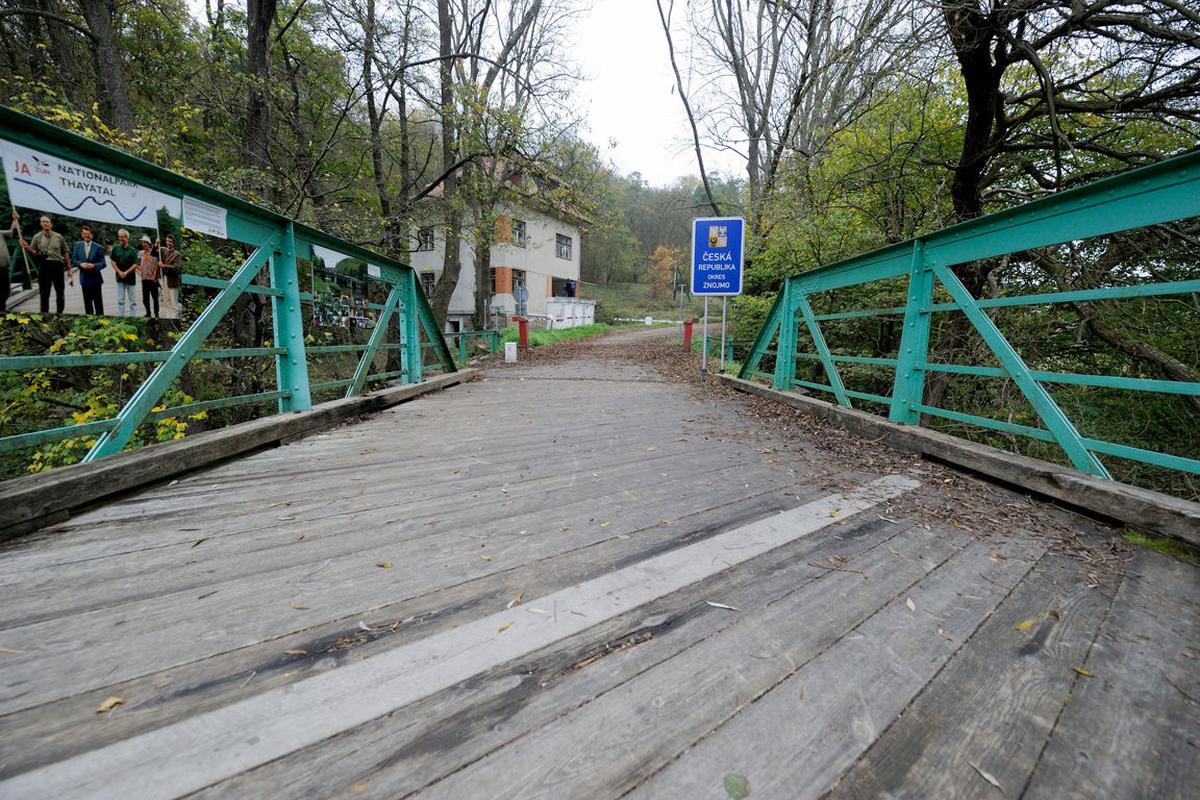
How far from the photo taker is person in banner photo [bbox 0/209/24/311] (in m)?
1.70

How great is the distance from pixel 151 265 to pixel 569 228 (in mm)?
24553

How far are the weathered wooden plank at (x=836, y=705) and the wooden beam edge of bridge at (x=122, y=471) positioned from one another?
229 cm

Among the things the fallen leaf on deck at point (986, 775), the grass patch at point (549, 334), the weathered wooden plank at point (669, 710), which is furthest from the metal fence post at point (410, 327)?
the grass patch at point (549, 334)

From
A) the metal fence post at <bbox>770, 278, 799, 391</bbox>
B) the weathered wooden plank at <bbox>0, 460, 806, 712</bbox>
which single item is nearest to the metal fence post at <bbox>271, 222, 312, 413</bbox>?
the weathered wooden plank at <bbox>0, 460, 806, 712</bbox>

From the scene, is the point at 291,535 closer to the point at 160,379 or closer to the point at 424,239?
the point at 160,379

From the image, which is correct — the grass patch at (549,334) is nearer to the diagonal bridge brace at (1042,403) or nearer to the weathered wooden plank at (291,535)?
the weathered wooden plank at (291,535)

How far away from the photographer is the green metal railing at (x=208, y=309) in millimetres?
1741

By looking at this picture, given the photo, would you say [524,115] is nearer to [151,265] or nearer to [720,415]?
[720,415]

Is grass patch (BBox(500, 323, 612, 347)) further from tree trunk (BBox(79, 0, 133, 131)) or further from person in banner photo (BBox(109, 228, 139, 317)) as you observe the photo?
person in banner photo (BBox(109, 228, 139, 317))

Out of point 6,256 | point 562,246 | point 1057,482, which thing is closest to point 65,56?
point 6,256

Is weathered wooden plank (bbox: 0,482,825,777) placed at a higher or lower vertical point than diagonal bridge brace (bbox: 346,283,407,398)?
lower

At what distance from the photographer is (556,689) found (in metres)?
1.05

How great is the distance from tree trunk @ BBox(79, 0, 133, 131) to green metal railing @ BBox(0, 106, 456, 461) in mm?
4896

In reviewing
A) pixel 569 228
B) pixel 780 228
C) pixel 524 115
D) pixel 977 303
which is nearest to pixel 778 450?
pixel 977 303
